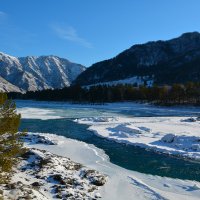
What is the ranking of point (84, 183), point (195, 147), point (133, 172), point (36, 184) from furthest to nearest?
point (195, 147) → point (133, 172) → point (84, 183) → point (36, 184)

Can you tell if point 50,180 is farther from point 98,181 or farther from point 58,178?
point 98,181

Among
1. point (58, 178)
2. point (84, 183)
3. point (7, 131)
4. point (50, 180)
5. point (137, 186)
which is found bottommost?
point (137, 186)

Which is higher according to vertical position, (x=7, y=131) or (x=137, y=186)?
(x=7, y=131)

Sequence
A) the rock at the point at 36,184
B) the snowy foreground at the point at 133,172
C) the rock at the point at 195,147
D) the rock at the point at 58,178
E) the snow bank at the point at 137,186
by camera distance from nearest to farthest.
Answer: the rock at the point at 36,184 → the snow bank at the point at 137,186 → the snowy foreground at the point at 133,172 → the rock at the point at 58,178 → the rock at the point at 195,147

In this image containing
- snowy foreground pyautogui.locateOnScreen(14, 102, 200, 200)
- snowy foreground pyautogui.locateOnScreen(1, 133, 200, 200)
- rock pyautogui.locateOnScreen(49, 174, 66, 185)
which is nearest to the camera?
snowy foreground pyautogui.locateOnScreen(1, 133, 200, 200)

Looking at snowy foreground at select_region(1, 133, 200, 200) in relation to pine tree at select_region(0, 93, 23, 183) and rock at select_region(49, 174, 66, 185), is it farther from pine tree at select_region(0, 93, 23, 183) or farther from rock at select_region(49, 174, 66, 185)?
pine tree at select_region(0, 93, 23, 183)

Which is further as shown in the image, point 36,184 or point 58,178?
point 58,178

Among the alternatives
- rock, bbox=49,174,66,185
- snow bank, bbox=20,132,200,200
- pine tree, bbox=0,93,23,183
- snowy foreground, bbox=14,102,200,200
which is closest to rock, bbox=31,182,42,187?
snowy foreground, bbox=14,102,200,200

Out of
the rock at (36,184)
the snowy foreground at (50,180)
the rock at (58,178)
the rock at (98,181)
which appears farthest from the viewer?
the rock at (98,181)

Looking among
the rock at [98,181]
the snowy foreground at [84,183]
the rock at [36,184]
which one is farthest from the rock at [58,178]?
the rock at [98,181]

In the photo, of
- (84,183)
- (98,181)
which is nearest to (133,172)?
(98,181)

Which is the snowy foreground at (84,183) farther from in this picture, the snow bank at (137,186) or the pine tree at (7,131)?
the pine tree at (7,131)

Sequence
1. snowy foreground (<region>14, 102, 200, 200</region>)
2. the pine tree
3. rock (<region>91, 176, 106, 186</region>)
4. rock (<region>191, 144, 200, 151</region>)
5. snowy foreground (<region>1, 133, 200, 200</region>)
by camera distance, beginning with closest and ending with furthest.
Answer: the pine tree → snowy foreground (<region>1, 133, 200, 200</region>) → snowy foreground (<region>14, 102, 200, 200</region>) → rock (<region>91, 176, 106, 186</region>) → rock (<region>191, 144, 200, 151</region>)

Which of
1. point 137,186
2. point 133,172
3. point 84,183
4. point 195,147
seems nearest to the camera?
point 84,183
